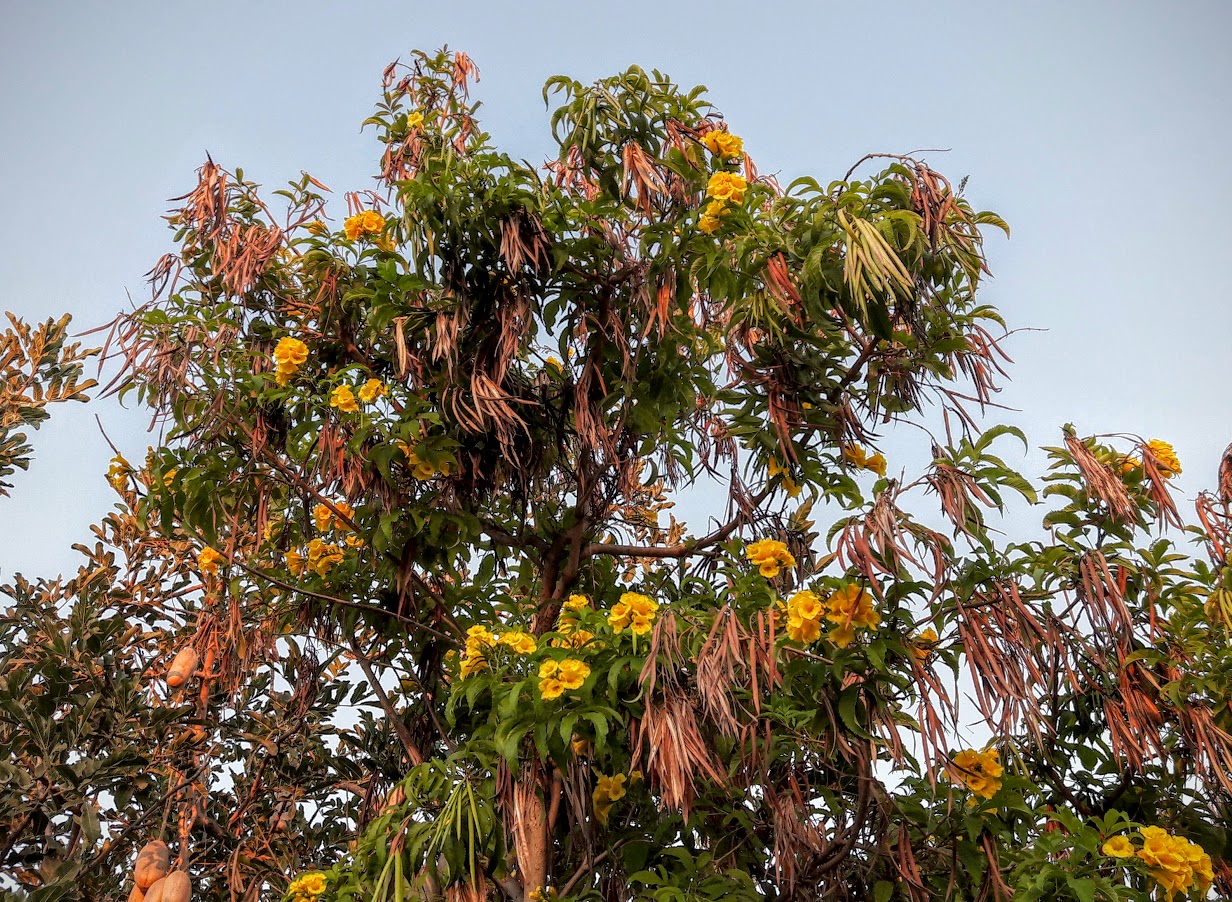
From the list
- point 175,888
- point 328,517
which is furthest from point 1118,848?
point 328,517

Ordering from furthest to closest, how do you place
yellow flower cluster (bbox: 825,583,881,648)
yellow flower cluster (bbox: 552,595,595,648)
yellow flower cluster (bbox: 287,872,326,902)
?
yellow flower cluster (bbox: 287,872,326,902)
yellow flower cluster (bbox: 552,595,595,648)
yellow flower cluster (bbox: 825,583,881,648)

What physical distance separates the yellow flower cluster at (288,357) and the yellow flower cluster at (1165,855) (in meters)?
1.96

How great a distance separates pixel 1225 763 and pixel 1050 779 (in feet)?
1.25

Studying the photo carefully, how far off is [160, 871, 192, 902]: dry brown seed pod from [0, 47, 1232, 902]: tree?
0.18 m

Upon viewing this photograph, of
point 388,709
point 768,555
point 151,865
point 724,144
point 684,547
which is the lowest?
point 151,865

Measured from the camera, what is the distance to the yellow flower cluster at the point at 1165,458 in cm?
205

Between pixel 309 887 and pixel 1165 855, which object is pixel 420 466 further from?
pixel 1165 855

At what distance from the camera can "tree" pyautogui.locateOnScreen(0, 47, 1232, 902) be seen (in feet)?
5.93

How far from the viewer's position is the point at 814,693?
70.9 inches

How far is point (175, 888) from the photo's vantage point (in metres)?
1.83

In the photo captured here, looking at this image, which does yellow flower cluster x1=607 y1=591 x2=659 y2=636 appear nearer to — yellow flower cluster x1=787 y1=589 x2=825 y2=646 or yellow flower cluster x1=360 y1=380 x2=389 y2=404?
yellow flower cluster x1=787 y1=589 x2=825 y2=646

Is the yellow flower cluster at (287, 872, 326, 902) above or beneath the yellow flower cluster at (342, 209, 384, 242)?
beneath

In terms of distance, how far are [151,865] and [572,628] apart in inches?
37.1

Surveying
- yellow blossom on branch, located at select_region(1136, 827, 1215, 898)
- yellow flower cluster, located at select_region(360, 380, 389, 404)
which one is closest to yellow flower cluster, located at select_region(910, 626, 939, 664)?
yellow blossom on branch, located at select_region(1136, 827, 1215, 898)
